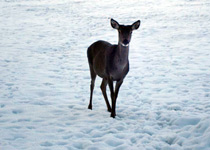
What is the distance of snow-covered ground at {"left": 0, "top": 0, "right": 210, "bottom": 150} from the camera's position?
4.99m

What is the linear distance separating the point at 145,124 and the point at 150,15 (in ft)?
66.0

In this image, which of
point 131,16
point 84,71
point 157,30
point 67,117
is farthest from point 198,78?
point 131,16

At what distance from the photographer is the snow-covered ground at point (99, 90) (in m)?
4.99

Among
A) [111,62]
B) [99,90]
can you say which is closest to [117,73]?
[111,62]

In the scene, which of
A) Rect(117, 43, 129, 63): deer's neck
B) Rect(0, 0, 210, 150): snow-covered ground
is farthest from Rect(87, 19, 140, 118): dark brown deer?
Rect(0, 0, 210, 150): snow-covered ground

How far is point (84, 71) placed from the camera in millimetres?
11016

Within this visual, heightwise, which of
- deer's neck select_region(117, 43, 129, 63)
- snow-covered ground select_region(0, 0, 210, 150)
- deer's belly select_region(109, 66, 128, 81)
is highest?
deer's neck select_region(117, 43, 129, 63)

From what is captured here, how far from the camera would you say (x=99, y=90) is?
8836mm

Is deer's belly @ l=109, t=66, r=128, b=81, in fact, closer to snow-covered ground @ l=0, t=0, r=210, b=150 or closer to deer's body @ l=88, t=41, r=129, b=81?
deer's body @ l=88, t=41, r=129, b=81

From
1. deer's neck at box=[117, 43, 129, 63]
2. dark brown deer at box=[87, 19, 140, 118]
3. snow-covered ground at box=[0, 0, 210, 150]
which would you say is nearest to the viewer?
snow-covered ground at box=[0, 0, 210, 150]

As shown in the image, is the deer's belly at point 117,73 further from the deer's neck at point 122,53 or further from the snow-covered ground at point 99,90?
the snow-covered ground at point 99,90

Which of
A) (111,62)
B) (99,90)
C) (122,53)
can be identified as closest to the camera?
(122,53)

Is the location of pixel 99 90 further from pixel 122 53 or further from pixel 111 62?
pixel 122 53

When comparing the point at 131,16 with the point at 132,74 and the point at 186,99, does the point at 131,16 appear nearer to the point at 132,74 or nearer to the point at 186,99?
the point at 132,74
